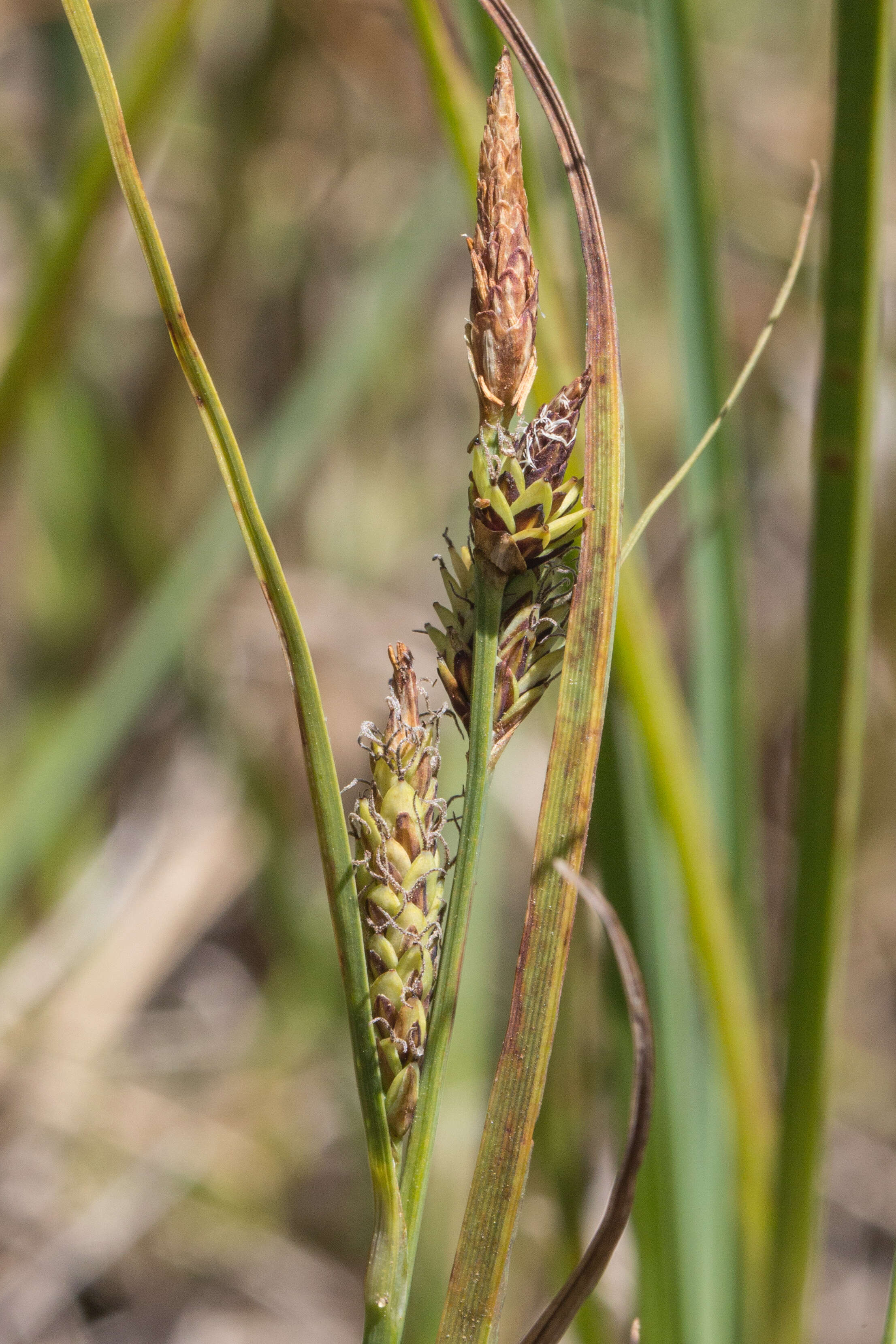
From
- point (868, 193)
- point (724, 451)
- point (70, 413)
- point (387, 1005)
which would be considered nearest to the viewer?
point (387, 1005)

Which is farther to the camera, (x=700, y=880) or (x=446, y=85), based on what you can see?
(x=700, y=880)

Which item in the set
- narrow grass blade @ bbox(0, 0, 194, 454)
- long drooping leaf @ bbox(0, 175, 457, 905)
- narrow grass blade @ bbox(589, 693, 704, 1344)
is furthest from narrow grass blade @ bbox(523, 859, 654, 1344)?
long drooping leaf @ bbox(0, 175, 457, 905)

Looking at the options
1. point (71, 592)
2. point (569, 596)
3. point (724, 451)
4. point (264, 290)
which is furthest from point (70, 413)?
point (569, 596)

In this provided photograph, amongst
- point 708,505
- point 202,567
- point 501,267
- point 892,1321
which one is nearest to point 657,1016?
point 892,1321

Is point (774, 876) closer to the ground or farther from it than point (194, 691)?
farther from it

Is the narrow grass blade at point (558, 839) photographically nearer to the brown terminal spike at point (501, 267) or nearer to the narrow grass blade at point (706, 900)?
the brown terminal spike at point (501, 267)

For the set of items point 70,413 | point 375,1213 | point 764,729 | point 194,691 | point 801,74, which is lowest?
point 375,1213

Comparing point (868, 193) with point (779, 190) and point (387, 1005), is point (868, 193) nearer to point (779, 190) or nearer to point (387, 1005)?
point (387, 1005)

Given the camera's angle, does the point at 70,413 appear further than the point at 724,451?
Yes

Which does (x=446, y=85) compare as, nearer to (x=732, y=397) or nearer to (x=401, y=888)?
(x=732, y=397)
